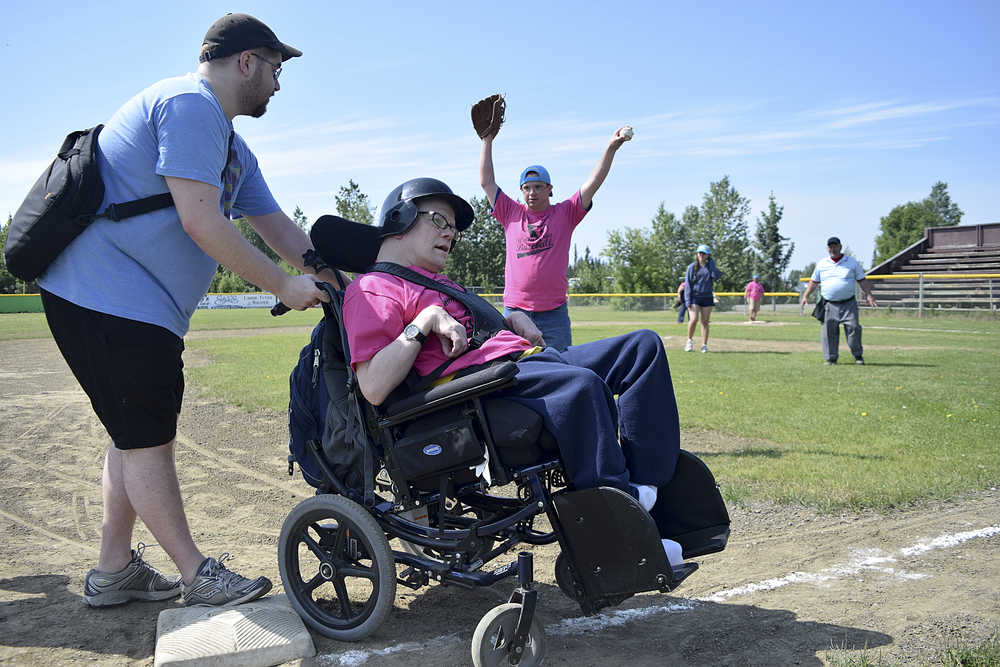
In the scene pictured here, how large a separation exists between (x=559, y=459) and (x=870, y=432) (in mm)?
4868

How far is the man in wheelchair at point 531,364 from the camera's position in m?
2.49

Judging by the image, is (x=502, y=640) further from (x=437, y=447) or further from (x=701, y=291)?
(x=701, y=291)

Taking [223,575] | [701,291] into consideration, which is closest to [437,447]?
[223,575]

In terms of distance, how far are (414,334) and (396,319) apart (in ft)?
0.48

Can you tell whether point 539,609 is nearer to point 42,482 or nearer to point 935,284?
point 42,482

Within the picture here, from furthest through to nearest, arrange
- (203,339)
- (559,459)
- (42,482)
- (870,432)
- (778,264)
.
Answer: (778,264)
(203,339)
(870,432)
(42,482)
(559,459)

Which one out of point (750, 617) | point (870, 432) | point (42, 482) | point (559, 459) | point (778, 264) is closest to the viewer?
point (559, 459)

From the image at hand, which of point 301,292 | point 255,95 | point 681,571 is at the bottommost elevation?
point 681,571

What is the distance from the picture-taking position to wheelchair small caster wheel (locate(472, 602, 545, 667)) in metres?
2.43

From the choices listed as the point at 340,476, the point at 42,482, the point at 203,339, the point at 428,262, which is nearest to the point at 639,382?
the point at 428,262

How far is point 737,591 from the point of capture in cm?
330

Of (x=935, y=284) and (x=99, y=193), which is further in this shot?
(x=935, y=284)

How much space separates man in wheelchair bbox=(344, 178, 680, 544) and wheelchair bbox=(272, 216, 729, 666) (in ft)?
0.30

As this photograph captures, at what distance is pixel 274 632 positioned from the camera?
2.79 m
